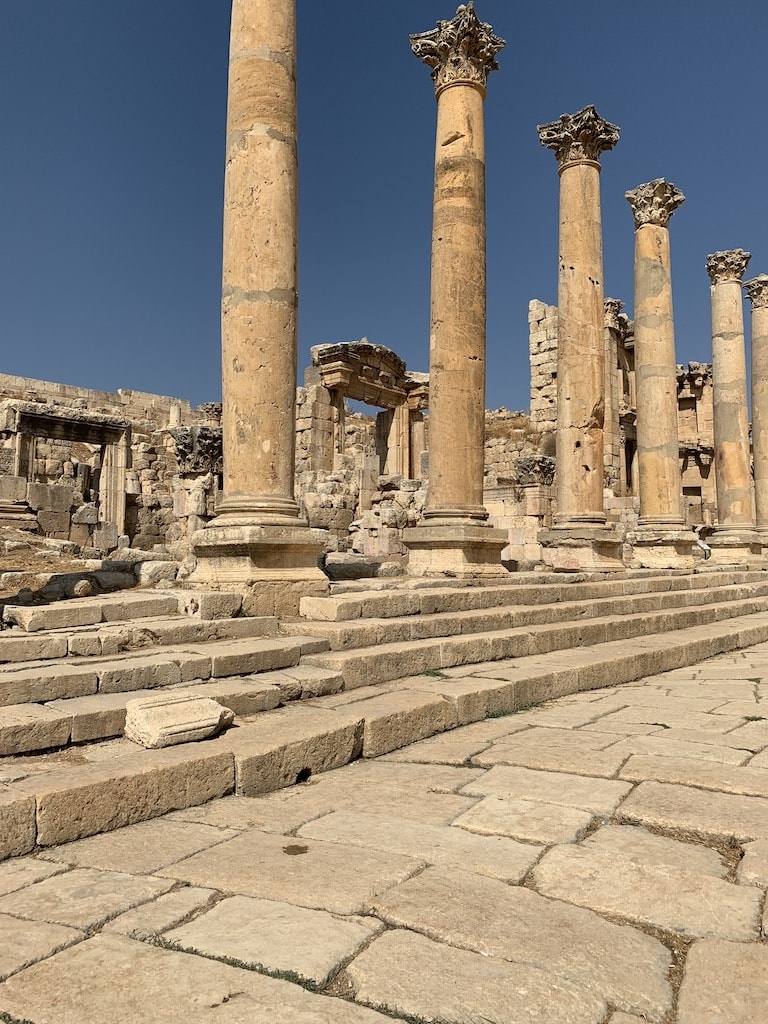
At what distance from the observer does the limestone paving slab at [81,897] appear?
94.5 inches

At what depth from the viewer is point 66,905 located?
2.49m

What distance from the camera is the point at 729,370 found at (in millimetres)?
20188

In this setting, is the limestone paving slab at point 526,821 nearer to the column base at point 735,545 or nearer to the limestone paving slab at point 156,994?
the limestone paving slab at point 156,994

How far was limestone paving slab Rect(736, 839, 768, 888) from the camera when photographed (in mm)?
2662

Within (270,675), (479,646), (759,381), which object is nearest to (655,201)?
(759,381)

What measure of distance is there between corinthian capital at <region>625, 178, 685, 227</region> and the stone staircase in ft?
33.0

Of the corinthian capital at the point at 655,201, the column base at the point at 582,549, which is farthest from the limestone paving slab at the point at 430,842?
the corinthian capital at the point at 655,201

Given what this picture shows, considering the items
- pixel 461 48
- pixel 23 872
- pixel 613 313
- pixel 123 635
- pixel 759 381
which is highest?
pixel 613 313

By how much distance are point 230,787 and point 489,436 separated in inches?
1177

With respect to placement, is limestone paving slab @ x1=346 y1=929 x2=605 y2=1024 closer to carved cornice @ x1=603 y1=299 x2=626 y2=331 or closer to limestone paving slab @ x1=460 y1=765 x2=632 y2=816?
limestone paving slab @ x1=460 y1=765 x2=632 y2=816

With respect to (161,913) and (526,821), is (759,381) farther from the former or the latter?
(161,913)

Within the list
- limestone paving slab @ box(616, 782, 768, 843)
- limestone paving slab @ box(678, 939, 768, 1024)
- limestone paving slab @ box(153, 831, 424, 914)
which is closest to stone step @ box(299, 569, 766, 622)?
limestone paving slab @ box(616, 782, 768, 843)

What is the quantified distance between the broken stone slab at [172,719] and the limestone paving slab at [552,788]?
1367 millimetres

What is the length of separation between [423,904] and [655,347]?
594 inches
